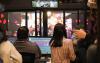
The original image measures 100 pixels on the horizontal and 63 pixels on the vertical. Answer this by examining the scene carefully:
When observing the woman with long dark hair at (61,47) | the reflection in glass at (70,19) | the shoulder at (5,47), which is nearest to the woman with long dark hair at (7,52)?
the shoulder at (5,47)

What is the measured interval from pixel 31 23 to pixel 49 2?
1147 millimetres

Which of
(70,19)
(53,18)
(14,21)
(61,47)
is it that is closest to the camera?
(61,47)

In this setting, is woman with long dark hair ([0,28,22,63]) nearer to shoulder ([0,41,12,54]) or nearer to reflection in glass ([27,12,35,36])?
shoulder ([0,41,12,54])

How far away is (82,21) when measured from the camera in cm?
1391

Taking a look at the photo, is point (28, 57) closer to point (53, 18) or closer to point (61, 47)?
point (61, 47)

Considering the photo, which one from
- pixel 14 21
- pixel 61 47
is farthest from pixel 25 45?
pixel 14 21

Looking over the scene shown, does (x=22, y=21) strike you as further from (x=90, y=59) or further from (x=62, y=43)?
(x=90, y=59)

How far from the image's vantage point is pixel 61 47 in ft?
18.5

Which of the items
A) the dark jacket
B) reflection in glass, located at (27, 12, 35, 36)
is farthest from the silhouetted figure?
reflection in glass, located at (27, 12, 35, 36)

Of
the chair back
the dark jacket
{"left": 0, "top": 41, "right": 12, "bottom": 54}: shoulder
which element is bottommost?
the chair back

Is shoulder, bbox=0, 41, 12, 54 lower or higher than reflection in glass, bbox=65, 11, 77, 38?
higher

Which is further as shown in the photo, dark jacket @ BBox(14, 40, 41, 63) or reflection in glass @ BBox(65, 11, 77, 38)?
reflection in glass @ BBox(65, 11, 77, 38)

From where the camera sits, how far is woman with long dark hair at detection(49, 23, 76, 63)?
557 centimetres

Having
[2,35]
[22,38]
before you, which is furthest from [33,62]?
[2,35]
